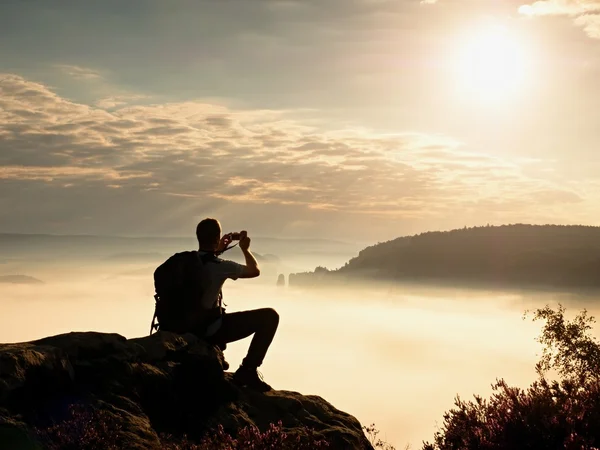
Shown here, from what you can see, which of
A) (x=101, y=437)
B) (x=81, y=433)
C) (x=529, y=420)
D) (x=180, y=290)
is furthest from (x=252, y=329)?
(x=529, y=420)

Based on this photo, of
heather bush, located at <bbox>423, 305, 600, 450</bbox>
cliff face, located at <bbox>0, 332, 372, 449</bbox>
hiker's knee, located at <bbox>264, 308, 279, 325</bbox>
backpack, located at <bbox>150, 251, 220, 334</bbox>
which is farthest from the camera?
hiker's knee, located at <bbox>264, 308, 279, 325</bbox>

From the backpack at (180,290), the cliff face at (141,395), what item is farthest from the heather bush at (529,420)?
the backpack at (180,290)

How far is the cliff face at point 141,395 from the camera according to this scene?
258 inches

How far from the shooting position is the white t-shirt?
938 cm

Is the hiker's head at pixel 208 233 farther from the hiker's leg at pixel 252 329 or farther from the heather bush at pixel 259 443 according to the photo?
the heather bush at pixel 259 443

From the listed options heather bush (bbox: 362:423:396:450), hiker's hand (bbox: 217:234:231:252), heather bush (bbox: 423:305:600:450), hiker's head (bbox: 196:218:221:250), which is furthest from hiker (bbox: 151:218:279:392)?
heather bush (bbox: 423:305:600:450)

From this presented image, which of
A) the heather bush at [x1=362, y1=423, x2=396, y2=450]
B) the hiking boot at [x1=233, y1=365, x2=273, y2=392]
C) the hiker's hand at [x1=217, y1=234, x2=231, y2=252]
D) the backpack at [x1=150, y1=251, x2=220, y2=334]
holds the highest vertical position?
the hiker's hand at [x1=217, y1=234, x2=231, y2=252]

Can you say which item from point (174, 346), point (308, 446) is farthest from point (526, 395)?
point (174, 346)

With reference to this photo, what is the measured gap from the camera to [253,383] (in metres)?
10.1

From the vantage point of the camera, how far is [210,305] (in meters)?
9.63

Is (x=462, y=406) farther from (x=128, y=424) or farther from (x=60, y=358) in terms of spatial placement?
(x=60, y=358)

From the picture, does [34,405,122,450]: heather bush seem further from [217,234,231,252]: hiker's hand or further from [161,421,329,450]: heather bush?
[217,234,231,252]: hiker's hand

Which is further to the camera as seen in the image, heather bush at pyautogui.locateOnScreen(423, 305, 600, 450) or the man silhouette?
the man silhouette

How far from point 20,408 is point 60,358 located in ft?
2.78
